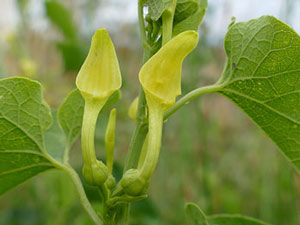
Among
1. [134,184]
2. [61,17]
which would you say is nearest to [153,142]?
[134,184]

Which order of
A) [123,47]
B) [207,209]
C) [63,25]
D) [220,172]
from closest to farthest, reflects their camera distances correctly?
[207,209] → [63,25] → [220,172] → [123,47]

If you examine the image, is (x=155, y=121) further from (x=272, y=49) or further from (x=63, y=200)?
(x=63, y=200)

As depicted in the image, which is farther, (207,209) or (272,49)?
(207,209)

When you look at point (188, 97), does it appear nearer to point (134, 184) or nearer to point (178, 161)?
point (134, 184)

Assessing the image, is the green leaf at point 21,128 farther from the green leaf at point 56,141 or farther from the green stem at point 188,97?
the green stem at point 188,97

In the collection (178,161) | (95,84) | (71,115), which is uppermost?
(95,84)

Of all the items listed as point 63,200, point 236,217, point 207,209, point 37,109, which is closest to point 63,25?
point 63,200

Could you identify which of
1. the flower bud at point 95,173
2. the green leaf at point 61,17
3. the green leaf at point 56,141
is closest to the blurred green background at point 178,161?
the green leaf at point 61,17
